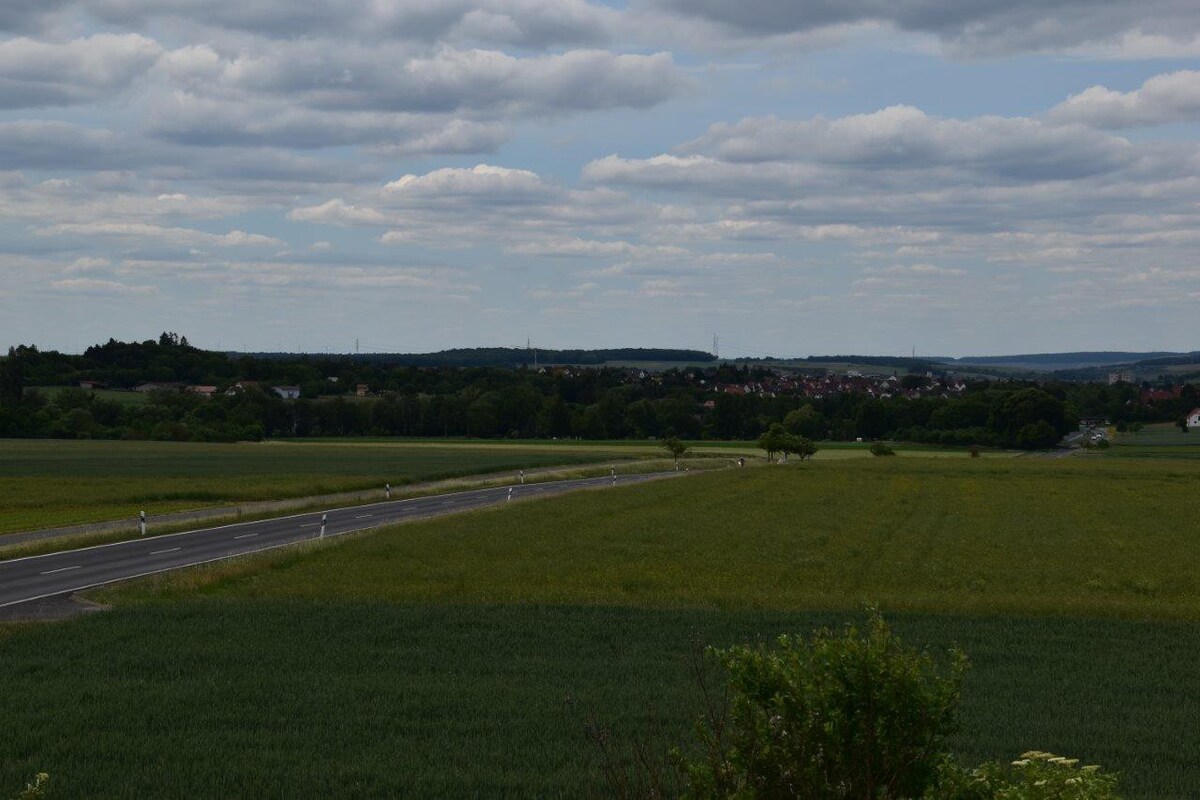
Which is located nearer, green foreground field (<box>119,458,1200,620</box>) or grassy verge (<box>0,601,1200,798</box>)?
grassy verge (<box>0,601,1200,798</box>)

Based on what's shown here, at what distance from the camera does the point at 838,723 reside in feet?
24.4

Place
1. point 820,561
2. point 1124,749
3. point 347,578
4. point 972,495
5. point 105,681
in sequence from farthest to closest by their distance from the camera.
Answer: point 972,495 → point 820,561 → point 347,578 → point 105,681 → point 1124,749

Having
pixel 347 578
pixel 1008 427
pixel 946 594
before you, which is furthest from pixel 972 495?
pixel 1008 427

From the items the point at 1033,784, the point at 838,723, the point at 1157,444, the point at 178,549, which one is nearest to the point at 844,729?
the point at 838,723

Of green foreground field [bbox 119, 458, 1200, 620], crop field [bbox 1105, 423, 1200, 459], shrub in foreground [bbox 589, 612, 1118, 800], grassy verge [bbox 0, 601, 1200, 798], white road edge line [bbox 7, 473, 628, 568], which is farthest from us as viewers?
crop field [bbox 1105, 423, 1200, 459]

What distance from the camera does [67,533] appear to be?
140 feet

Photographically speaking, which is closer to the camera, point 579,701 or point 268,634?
point 579,701

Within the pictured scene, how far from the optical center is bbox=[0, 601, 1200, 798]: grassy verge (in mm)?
12320

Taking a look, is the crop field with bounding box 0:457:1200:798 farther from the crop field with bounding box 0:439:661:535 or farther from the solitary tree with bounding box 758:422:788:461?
the solitary tree with bounding box 758:422:788:461

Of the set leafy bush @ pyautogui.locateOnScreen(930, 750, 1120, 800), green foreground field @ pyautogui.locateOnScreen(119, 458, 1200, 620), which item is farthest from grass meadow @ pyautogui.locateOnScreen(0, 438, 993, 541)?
leafy bush @ pyautogui.locateOnScreen(930, 750, 1120, 800)

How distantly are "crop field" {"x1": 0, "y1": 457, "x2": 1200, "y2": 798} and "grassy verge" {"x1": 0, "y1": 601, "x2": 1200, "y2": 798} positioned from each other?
52 millimetres

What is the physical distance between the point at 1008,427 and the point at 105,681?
14044 centimetres

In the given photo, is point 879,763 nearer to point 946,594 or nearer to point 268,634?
point 268,634

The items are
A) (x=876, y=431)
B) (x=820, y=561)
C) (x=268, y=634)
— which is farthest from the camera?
(x=876, y=431)
